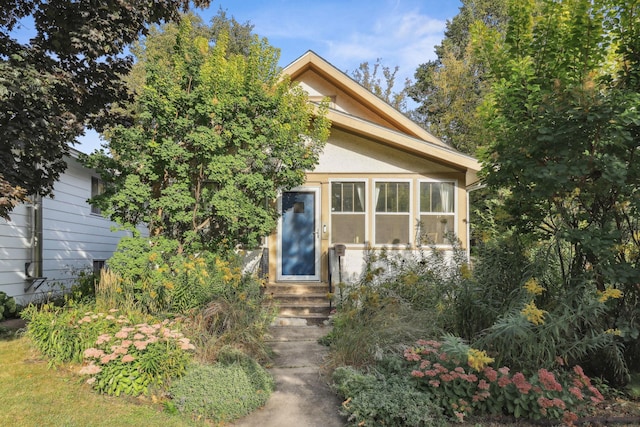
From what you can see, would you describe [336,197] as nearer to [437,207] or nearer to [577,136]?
[437,207]

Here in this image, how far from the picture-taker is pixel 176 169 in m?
6.28

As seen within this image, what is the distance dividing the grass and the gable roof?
6.20m

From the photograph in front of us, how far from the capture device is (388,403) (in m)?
3.29

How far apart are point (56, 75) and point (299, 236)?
17.0ft

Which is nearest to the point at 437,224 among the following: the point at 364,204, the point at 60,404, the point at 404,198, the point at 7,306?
the point at 404,198

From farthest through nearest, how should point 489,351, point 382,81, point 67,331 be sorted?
point 382,81, point 67,331, point 489,351

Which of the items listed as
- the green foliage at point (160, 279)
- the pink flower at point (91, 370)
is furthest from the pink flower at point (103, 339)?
the green foliage at point (160, 279)

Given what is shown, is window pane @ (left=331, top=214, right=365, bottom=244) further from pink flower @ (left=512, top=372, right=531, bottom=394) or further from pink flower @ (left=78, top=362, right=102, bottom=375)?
pink flower @ (left=78, top=362, right=102, bottom=375)

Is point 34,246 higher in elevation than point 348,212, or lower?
lower

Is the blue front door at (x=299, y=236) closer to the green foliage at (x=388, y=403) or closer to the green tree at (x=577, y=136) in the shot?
the green tree at (x=577, y=136)

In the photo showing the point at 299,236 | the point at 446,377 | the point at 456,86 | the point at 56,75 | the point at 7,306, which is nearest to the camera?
the point at 446,377

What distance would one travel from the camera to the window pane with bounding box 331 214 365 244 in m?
8.45

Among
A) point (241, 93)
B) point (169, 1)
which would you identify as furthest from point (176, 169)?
point (169, 1)

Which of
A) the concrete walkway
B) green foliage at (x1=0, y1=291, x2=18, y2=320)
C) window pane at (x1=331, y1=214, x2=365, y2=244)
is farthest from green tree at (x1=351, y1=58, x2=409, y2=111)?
green foliage at (x1=0, y1=291, x2=18, y2=320)
